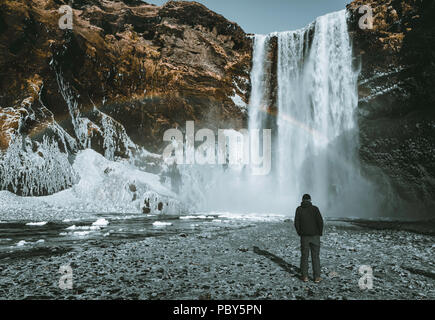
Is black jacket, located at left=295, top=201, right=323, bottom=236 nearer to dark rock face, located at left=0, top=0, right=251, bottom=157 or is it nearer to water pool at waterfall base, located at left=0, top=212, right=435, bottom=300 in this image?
water pool at waterfall base, located at left=0, top=212, right=435, bottom=300

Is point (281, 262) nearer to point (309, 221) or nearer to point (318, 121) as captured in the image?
point (309, 221)

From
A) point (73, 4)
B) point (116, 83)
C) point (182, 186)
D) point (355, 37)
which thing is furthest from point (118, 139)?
point (355, 37)

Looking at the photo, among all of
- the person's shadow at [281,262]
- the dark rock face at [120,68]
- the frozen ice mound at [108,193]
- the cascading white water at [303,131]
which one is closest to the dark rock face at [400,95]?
the cascading white water at [303,131]

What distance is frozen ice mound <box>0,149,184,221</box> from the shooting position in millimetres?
30203

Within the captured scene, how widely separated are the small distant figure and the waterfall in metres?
28.7

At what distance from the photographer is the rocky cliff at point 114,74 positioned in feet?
101

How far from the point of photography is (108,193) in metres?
33.9

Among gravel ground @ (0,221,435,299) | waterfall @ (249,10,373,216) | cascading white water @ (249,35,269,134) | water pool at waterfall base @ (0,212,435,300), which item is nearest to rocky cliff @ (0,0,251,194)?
cascading white water @ (249,35,269,134)

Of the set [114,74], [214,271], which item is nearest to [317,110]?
[114,74]

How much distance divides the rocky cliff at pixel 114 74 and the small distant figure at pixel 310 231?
31997mm

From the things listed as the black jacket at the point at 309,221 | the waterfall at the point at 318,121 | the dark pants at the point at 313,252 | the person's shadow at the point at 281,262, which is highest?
the waterfall at the point at 318,121

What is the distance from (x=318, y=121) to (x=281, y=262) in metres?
30.9

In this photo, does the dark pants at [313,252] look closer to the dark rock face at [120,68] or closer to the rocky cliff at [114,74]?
the rocky cliff at [114,74]
